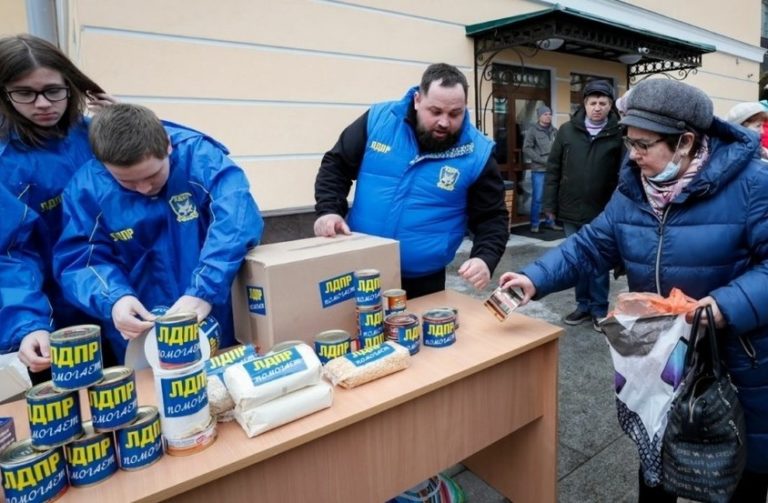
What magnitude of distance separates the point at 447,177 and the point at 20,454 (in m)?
1.53

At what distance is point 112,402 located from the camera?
35.2 inches

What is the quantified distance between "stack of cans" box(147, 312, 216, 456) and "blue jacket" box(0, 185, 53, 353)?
0.54 meters

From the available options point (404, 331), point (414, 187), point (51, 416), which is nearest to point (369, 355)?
point (404, 331)

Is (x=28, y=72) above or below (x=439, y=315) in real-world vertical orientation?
above

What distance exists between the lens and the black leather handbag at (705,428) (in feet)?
3.85

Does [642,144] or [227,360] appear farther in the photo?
[642,144]

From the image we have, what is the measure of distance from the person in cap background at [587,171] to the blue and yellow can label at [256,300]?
8.74 ft

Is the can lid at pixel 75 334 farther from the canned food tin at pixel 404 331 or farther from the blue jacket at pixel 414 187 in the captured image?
the blue jacket at pixel 414 187

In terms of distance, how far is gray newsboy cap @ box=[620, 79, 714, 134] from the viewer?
1.23 metres

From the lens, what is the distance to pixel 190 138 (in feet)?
4.76

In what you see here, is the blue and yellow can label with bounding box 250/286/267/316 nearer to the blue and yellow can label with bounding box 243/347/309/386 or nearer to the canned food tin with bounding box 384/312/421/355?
the blue and yellow can label with bounding box 243/347/309/386

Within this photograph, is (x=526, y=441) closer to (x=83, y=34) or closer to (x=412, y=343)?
(x=412, y=343)

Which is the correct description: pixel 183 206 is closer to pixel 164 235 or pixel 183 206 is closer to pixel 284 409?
pixel 164 235

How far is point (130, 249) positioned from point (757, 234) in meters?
1.72
